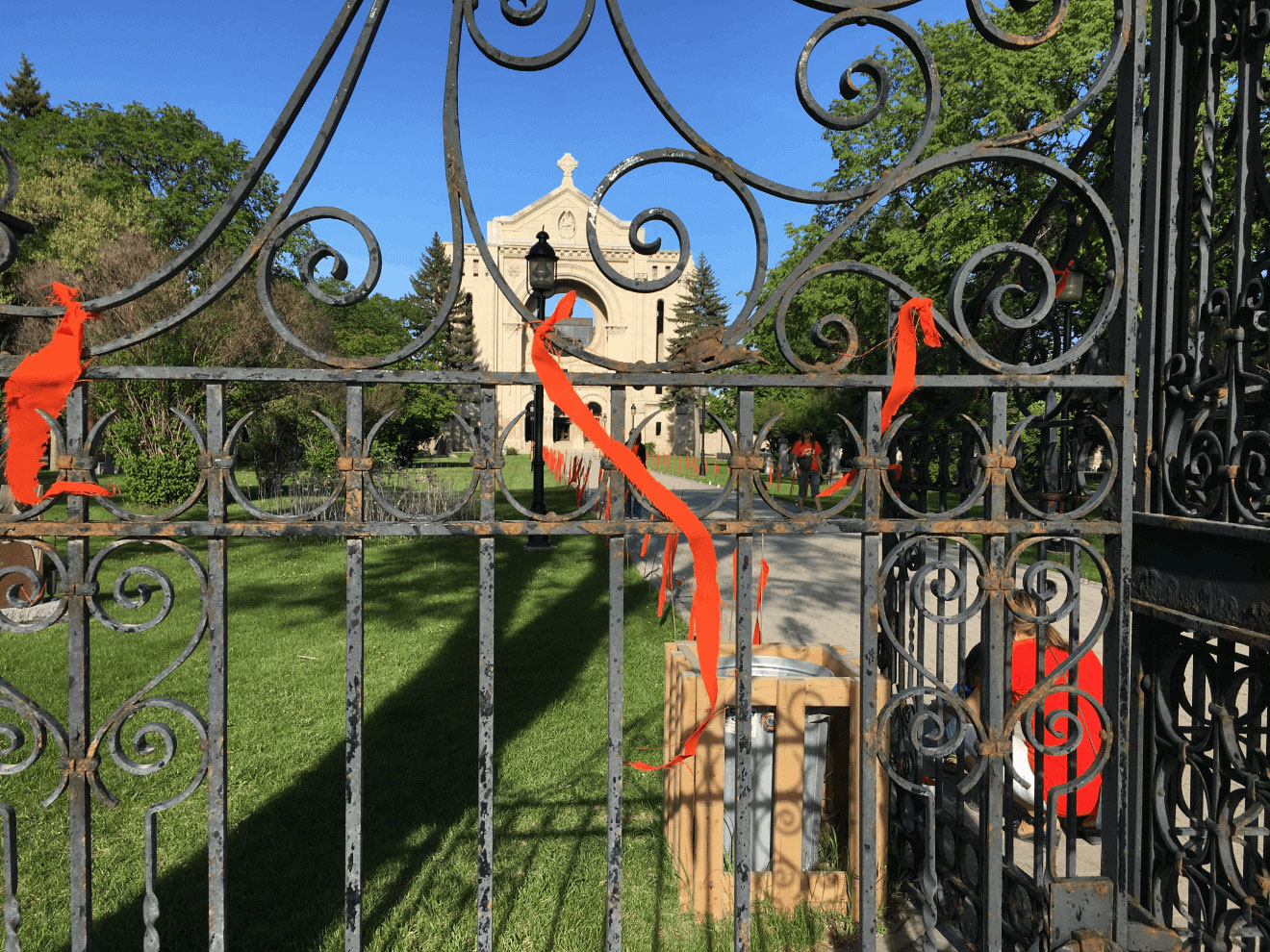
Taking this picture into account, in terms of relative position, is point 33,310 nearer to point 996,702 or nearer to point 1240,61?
point 996,702

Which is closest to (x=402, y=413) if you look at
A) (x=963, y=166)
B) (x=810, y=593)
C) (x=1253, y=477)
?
(x=810, y=593)

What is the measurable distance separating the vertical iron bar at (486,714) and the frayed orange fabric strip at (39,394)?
2.84 ft

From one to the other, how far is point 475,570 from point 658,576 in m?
2.67

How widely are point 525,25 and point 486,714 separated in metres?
1.67

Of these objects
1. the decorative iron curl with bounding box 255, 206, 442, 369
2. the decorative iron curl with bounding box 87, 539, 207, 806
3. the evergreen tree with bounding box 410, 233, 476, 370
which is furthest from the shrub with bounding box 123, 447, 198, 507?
the evergreen tree with bounding box 410, 233, 476, 370

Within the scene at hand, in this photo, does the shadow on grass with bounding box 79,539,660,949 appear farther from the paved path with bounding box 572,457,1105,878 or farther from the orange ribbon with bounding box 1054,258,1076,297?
the orange ribbon with bounding box 1054,258,1076,297

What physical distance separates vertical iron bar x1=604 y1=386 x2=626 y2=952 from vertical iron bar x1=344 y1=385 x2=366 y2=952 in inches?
23.1

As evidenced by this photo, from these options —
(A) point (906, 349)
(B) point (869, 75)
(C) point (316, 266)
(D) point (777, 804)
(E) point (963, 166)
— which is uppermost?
(E) point (963, 166)

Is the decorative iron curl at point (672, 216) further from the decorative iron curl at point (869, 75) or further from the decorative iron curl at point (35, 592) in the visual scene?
the decorative iron curl at point (35, 592)

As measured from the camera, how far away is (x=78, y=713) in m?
1.70

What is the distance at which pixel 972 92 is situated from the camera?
15141mm

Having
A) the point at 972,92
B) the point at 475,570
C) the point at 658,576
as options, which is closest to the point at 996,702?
the point at 658,576

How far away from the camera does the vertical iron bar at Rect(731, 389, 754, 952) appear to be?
1.81 metres

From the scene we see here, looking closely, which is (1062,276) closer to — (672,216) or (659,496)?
(672,216)
